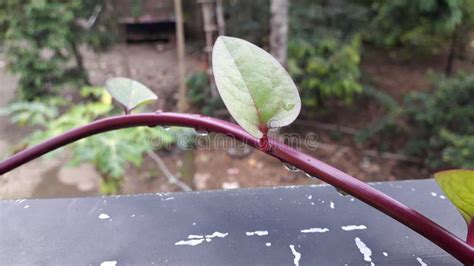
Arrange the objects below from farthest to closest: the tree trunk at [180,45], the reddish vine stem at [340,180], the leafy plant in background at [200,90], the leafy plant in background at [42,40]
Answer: the leafy plant in background at [200,90] → the leafy plant in background at [42,40] → the tree trunk at [180,45] → the reddish vine stem at [340,180]

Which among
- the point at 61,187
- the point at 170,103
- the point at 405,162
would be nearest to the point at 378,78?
the point at 405,162

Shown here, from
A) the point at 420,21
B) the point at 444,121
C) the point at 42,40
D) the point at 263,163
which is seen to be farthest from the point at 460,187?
the point at 42,40

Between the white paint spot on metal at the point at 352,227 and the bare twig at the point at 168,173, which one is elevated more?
the white paint spot on metal at the point at 352,227

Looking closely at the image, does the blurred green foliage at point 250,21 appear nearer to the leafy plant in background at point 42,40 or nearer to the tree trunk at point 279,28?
the tree trunk at point 279,28

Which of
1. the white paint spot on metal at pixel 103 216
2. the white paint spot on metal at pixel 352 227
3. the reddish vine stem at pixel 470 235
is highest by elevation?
the reddish vine stem at pixel 470 235

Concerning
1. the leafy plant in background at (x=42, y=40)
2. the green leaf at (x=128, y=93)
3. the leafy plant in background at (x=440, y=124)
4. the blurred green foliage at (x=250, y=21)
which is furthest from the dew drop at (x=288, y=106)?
the leafy plant in background at (x=42, y=40)

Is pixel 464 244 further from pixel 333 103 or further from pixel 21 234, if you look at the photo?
pixel 333 103

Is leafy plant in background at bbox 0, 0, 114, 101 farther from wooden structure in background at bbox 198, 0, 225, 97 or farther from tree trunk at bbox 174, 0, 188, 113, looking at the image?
wooden structure in background at bbox 198, 0, 225, 97

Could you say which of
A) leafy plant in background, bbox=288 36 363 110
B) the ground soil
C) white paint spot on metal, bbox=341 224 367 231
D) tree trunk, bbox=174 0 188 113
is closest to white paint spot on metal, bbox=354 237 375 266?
white paint spot on metal, bbox=341 224 367 231
